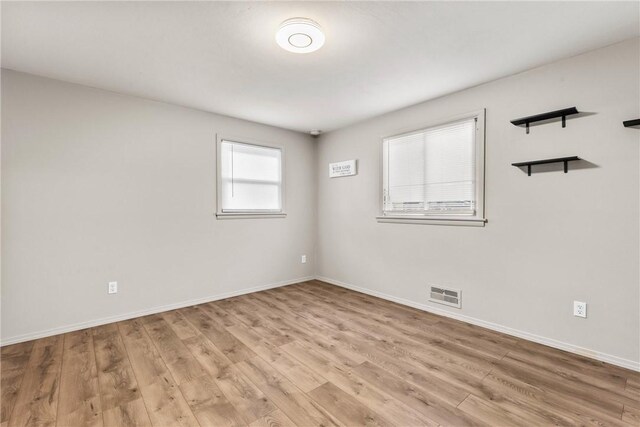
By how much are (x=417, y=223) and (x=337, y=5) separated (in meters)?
2.48

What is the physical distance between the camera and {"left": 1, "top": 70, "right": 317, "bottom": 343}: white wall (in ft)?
8.84

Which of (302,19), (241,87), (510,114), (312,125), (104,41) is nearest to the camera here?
(302,19)

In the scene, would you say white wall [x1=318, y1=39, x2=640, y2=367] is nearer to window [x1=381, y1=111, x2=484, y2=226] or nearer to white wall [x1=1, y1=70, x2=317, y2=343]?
window [x1=381, y1=111, x2=484, y2=226]

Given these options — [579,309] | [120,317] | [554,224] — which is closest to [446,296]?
[579,309]

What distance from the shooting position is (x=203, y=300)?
3807mm

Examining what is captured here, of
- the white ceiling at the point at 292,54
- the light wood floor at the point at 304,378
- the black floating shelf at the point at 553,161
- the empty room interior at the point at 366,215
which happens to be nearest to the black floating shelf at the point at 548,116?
the empty room interior at the point at 366,215

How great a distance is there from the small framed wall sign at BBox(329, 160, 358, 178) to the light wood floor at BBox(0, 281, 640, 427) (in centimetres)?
219

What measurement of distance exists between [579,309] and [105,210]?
453cm

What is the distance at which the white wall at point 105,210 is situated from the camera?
8.84 feet

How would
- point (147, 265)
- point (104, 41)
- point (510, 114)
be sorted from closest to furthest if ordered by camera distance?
point (104, 41) → point (510, 114) → point (147, 265)

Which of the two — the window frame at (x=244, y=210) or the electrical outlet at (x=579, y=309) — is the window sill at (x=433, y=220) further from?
the window frame at (x=244, y=210)

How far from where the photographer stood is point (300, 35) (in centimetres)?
209

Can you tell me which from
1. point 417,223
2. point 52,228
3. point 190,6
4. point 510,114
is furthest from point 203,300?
point 510,114

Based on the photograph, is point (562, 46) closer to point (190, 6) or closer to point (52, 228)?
point (190, 6)
